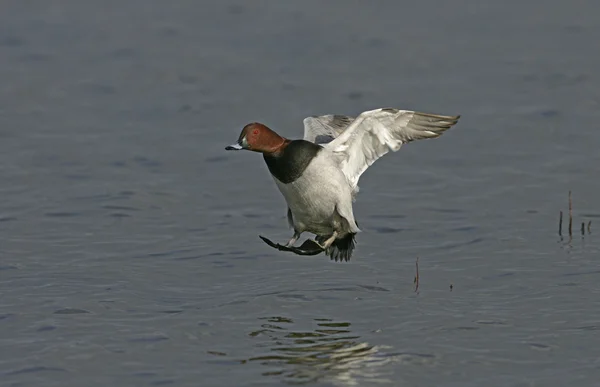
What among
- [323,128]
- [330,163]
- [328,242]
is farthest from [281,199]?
[330,163]

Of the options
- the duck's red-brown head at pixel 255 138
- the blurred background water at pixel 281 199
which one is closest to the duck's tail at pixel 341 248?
the blurred background water at pixel 281 199

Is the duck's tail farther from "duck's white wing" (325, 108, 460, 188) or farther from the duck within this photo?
"duck's white wing" (325, 108, 460, 188)

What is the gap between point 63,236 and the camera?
11.4 metres

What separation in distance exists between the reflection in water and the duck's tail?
2.89ft

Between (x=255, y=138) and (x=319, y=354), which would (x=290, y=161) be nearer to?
(x=255, y=138)

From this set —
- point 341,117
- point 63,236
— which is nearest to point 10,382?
point 63,236

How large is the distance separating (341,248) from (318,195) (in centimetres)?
75

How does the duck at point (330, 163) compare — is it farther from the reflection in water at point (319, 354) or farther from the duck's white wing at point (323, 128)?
the duck's white wing at point (323, 128)

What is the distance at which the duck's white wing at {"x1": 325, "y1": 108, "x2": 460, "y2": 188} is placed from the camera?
977 cm

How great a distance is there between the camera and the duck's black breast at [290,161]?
9.41 m

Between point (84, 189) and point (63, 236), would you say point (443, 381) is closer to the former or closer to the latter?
point (63, 236)

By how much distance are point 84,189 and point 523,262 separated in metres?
4.72

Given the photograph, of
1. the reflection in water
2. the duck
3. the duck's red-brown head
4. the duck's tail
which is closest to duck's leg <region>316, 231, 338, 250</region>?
the duck

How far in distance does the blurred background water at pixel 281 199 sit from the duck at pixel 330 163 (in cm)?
50
